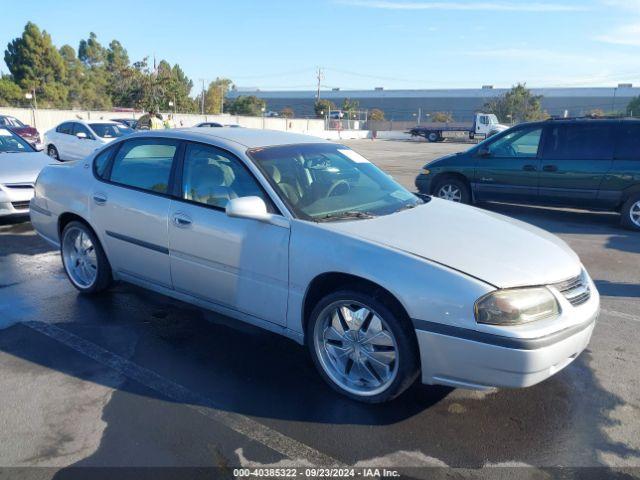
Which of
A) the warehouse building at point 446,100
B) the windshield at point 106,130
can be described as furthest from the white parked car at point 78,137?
the warehouse building at point 446,100

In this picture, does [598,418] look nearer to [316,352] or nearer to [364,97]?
[316,352]

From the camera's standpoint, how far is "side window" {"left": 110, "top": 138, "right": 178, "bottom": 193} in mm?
4375

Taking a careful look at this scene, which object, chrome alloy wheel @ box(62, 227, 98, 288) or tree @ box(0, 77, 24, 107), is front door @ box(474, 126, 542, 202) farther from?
tree @ box(0, 77, 24, 107)

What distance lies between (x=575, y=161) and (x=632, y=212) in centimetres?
115

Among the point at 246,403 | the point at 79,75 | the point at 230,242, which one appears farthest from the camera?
the point at 79,75

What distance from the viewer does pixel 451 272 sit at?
299 centimetres

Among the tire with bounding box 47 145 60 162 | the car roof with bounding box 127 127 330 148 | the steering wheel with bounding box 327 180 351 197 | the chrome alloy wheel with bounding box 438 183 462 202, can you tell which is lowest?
the tire with bounding box 47 145 60 162

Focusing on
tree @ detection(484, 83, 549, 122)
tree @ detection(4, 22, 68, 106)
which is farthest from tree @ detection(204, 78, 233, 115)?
tree @ detection(484, 83, 549, 122)

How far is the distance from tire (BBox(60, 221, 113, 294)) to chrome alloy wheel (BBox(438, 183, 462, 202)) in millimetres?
6649

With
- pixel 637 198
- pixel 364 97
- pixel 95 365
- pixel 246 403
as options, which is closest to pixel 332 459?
pixel 246 403

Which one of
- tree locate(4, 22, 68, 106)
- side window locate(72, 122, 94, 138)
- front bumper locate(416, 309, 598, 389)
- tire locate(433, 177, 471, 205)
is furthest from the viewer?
tree locate(4, 22, 68, 106)

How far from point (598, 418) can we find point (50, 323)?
4.09 meters

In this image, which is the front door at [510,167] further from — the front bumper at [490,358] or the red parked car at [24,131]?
the red parked car at [24,131]

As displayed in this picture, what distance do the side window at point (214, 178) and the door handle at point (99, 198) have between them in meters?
0.96
